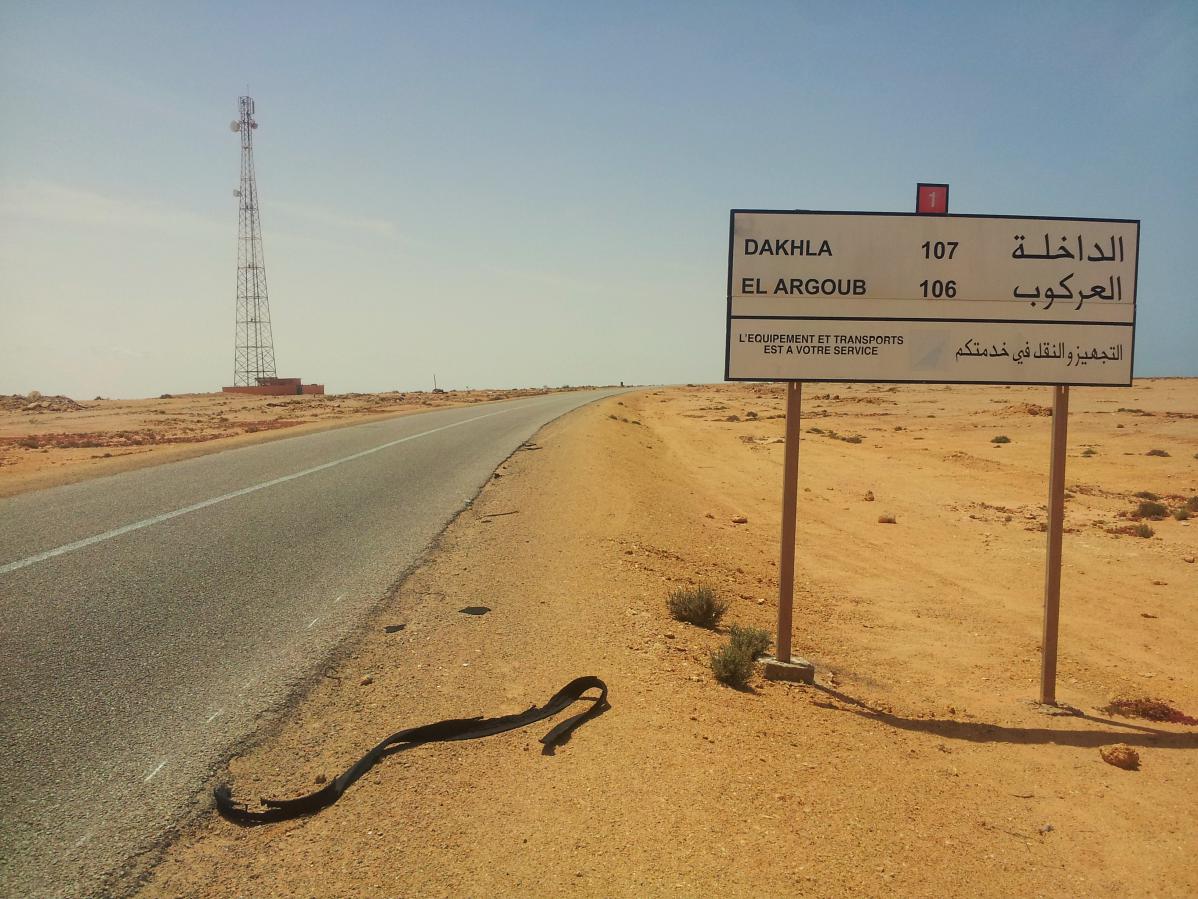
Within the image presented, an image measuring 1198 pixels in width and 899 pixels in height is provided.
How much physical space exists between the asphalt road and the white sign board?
3713 mm

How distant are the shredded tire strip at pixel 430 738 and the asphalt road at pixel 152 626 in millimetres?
282

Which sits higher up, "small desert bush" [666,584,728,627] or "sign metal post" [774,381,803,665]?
"sign metal post" [774,381,803,665]

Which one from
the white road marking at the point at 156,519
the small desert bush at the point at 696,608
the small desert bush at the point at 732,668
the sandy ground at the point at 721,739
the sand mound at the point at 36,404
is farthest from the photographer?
the sand mound at the point at 36,404

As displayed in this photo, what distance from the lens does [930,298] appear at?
18.3 feet

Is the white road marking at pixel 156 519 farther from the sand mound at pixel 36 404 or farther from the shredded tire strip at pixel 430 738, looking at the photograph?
the sand mound at pixel 36 404

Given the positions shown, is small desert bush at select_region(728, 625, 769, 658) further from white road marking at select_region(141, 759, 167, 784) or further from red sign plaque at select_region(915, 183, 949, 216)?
white road marking at select_region(141, 759, 167, 784)

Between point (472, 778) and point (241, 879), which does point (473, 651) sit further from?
point (241, 879)

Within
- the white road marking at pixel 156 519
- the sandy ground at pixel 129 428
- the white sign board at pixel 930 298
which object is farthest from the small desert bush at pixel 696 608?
the sandy ground at pixel 129 428

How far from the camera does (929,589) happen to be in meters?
9.48

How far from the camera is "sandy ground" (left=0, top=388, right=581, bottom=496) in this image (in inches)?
579

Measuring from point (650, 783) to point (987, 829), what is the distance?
163 cm

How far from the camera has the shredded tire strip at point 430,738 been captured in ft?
10.6

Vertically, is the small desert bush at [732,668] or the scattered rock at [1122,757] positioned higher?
the small desert bush at [732,668]

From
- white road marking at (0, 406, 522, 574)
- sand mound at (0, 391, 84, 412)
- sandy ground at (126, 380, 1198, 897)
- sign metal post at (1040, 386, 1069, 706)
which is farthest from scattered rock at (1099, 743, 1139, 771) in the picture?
sand mound at (0, 391, 84, 412)
